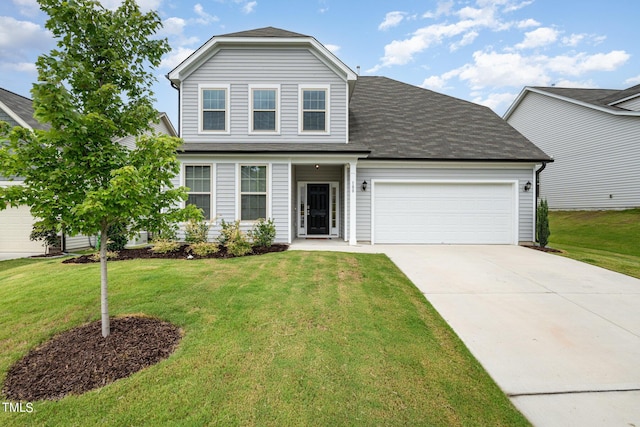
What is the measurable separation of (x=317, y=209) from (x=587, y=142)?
54.4 feet

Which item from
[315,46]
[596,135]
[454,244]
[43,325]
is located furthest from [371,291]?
[596,135]

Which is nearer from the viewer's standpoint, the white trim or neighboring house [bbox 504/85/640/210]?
the white trim

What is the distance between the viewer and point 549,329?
13.2 feet

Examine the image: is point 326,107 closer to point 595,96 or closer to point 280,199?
point 280,199

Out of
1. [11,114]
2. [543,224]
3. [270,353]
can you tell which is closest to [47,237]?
[11,114]

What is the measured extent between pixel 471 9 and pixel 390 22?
3909 mm

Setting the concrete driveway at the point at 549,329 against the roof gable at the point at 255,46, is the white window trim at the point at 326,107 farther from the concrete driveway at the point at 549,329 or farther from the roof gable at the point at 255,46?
the concrete driveway at the point at 549,329

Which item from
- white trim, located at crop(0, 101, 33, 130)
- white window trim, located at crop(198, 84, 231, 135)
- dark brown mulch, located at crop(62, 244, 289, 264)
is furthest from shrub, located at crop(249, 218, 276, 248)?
white trim, located at crop(0, 101, 33, 130)

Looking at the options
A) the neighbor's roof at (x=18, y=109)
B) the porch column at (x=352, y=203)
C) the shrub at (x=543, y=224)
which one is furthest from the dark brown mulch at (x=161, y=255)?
the shrub at (x=543, y=224)

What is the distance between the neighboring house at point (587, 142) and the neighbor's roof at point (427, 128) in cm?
821

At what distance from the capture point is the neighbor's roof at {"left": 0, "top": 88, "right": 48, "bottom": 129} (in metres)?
11.1

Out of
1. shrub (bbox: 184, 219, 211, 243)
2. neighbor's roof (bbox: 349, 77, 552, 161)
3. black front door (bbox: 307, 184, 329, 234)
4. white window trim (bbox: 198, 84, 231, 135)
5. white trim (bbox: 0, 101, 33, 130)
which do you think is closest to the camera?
shrub (bbox: 184, 219, 211, 243)

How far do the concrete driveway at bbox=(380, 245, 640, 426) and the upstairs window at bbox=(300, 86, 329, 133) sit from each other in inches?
216

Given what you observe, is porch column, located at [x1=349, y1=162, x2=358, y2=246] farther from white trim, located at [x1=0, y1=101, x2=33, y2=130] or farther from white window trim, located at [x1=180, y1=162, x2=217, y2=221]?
white trim, located at [x1=0, y1=101, x2=33, y2=130]
